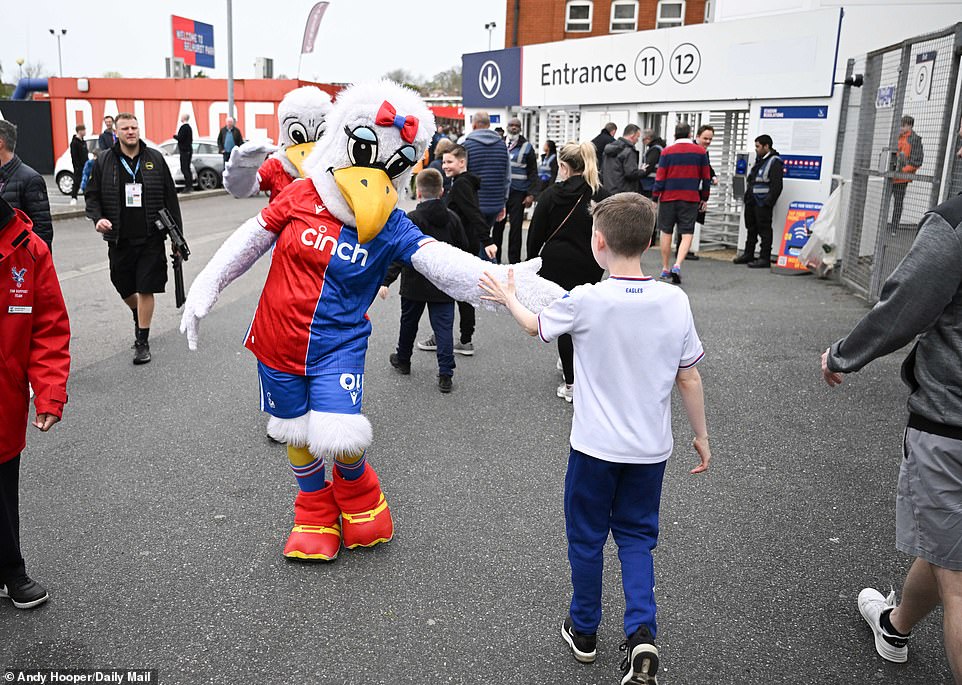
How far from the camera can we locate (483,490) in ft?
15.0

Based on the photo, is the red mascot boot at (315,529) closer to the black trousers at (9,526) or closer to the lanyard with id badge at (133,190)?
the black trousers at (9,526)

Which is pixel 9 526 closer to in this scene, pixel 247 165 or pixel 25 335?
pixel 25 335

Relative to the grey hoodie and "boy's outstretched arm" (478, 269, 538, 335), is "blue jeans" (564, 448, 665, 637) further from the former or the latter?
the grey hoodie

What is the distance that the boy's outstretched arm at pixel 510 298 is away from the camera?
9.74 feet

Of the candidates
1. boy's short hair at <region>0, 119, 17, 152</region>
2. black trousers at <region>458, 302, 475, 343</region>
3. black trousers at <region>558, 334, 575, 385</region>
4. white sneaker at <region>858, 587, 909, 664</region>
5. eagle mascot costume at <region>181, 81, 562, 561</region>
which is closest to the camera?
white sneaker at <region>858, 587, 909, 664</region>

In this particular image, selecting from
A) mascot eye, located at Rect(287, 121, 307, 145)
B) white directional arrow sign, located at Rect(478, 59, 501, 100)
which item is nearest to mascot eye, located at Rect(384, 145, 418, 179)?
mascot eye, located at Rect(287, 121, 307, 145)

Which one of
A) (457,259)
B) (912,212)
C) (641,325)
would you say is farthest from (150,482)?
(912,212)

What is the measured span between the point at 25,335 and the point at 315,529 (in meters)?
1.51

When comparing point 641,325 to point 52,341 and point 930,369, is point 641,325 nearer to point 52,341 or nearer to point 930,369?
point 930,369

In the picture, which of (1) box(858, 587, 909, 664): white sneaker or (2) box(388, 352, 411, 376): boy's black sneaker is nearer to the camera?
(1) box(858, 587, 909, 664): white sneaker

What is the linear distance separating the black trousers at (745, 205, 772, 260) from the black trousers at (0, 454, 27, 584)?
10.9 meters

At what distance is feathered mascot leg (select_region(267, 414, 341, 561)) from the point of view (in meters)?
3.78

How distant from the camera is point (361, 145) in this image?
384cm

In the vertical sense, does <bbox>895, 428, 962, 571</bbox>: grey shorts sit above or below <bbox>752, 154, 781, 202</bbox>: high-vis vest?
below
